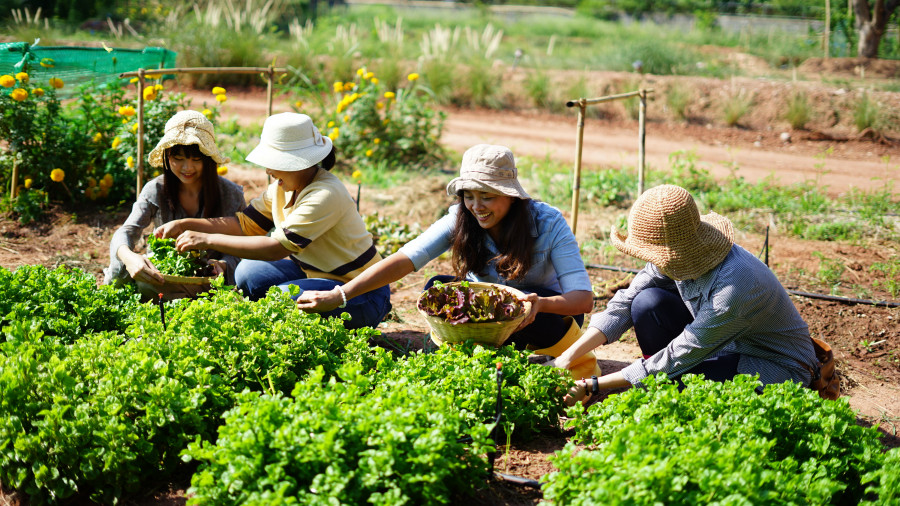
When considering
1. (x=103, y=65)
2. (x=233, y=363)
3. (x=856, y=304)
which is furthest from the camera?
(x=103, y=65)

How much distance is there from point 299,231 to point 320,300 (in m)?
0.57

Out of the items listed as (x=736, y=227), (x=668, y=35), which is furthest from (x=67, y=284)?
(x=668, y=35)

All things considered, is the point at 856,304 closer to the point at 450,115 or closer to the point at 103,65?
the point at 103,65

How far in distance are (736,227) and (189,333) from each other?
16.0 ft

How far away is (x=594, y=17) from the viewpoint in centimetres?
2438

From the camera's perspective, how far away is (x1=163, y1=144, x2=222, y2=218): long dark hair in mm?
4344

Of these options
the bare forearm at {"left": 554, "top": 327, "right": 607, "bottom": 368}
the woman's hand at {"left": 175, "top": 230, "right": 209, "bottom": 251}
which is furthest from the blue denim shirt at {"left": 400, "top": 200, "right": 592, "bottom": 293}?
the woman's hand at {"left": 175, "top": 230, "right": 209, "bottom": 251}

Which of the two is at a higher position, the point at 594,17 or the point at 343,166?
the point at 594,17

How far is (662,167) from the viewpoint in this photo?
909 centimetres

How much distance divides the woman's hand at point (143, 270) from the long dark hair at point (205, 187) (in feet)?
1.66

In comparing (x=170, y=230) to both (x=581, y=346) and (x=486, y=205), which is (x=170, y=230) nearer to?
(x=486, y=205)

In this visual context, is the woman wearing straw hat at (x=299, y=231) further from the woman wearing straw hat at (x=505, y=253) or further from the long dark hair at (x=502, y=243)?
the long dark hair at (x=502, y=243)

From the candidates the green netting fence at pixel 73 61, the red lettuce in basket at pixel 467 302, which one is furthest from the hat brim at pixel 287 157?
the green netting fence at pixel 73 61

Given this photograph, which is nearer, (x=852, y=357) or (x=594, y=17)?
(x=852, y=357)
